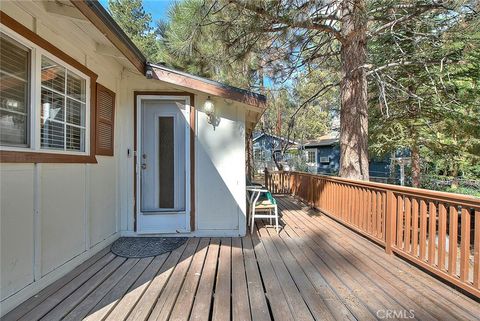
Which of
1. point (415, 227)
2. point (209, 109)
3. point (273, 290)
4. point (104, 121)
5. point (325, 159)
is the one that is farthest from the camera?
point (325, 159)

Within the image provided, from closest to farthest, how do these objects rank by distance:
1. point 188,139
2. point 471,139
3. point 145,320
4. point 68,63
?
1. point 145,320
2. point 68,63
3. point 188,139
4. point 471,139

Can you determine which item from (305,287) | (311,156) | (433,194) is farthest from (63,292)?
(311,156)

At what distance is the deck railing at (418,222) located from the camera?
2311 millimetres

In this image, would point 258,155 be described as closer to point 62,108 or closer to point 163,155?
point 163,155

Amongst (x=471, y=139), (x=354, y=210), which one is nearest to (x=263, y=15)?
(x=354, y=210)

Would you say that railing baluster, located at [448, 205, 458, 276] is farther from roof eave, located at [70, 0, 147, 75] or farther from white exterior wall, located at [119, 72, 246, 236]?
roof eave, located at [70, 0, 147, 75]

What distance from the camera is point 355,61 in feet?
15.8

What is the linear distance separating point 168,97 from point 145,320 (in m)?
2.86

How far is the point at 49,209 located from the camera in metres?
2.42

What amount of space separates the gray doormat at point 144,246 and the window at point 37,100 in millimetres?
1271

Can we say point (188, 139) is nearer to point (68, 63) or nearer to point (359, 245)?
point (68, 63)

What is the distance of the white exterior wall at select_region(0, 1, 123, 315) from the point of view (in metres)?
2.01

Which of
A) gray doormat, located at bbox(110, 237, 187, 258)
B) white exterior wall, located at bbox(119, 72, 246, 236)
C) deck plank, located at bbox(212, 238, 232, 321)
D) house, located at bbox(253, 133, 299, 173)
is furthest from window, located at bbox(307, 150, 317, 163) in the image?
deck plank, located at bbox(212, 238, 232, 321)

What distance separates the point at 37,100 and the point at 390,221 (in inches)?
150
